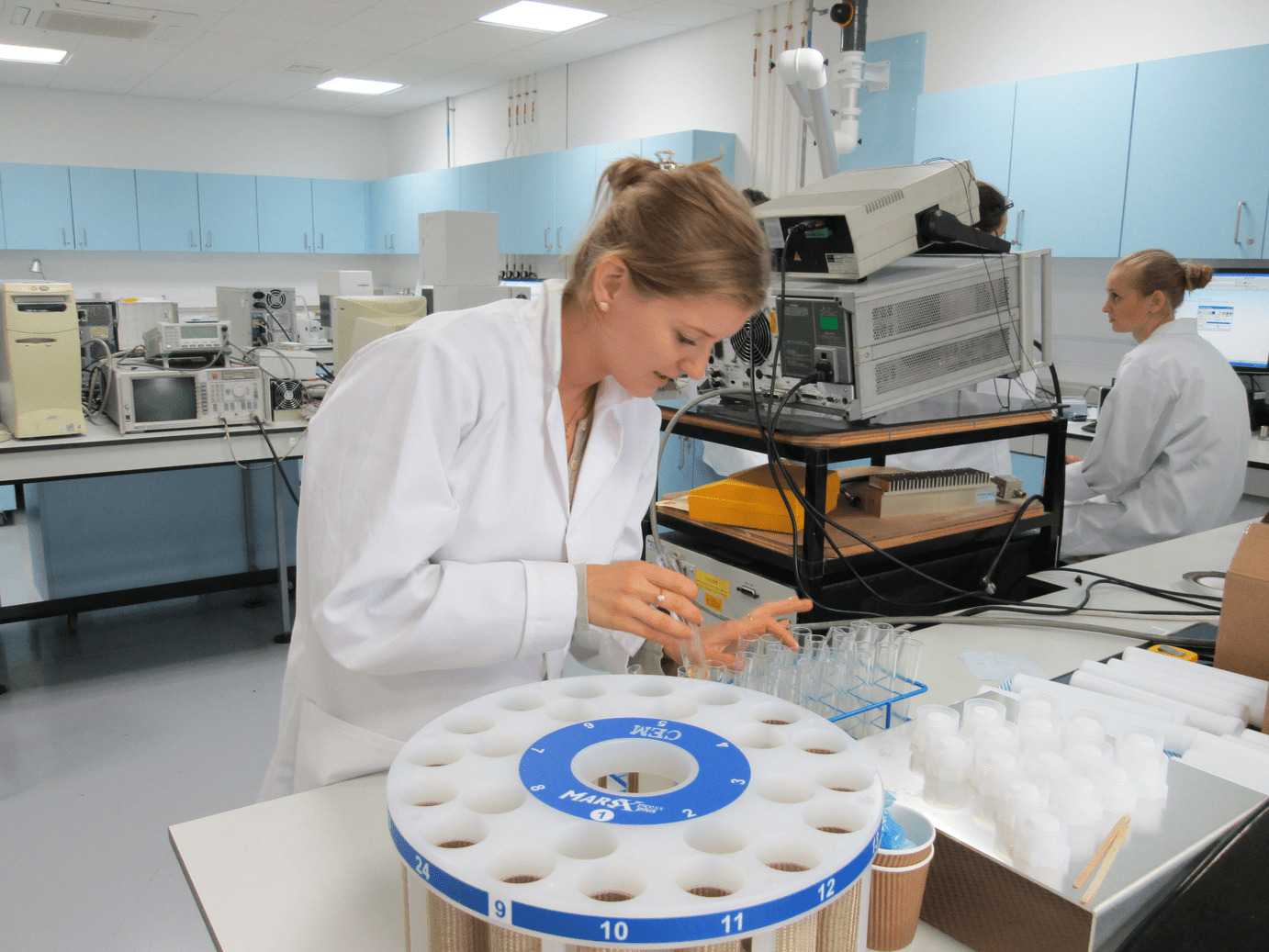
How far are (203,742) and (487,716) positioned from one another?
2374 mm

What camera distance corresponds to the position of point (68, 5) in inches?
194

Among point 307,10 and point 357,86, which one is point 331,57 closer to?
point 357,86

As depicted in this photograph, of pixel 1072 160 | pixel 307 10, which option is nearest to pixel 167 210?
pixel 307 10

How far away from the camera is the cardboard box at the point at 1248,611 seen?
47.8 inches

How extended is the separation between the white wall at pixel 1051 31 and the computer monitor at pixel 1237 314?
833 millimetres

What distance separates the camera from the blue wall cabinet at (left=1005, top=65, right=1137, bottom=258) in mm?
3359

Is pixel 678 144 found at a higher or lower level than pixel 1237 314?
higher

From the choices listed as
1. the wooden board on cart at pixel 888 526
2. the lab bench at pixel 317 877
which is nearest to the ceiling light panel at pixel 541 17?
the wooden board on cart at pixel 888 526

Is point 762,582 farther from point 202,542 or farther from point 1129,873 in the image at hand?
point 202,542

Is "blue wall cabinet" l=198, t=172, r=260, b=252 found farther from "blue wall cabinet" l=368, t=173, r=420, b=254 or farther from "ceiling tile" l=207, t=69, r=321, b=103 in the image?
"blue wall cabinet" l=368, t=173, r=420, b=254

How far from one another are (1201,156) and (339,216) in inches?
281

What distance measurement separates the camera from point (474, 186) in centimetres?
705

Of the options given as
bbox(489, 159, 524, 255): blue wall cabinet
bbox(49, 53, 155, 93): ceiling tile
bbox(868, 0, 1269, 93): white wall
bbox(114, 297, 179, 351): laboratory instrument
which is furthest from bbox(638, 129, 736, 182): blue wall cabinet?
bbox(49, 53, 155, 93): ceiling tile

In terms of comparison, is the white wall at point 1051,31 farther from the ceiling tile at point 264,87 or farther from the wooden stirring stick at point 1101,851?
the ceiling tile at point 264,87
